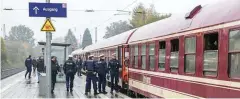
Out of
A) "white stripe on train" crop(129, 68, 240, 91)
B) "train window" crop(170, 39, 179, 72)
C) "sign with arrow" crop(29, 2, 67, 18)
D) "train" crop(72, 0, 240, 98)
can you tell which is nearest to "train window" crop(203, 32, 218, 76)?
"train" crop(72, 0, 240, 98)

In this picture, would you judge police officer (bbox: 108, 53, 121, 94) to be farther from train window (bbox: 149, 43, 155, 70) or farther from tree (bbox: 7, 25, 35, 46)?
tree (bbox: 7, 25, 35, 46)

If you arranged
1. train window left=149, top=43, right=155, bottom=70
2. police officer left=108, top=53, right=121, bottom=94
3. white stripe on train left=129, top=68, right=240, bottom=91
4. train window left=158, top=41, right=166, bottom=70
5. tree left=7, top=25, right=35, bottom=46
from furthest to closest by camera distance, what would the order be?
tree left=7, top=25, right=35, bottom=46, police officer left=108, top=53, right=121, bottom=94, train window left=149, top=43, right=155, bottom=70, train window left=158, top=41, right=166, bottom=70, white stripe on train left=129, top=68, right=240, bottom=91

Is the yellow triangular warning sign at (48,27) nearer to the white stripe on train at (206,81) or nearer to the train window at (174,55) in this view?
the train window at (174,55)

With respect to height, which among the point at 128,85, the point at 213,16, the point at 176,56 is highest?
the point at 213,16

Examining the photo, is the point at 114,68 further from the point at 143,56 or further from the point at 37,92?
the point at 37,92

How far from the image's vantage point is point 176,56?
11.3 meters

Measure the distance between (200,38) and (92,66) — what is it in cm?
855

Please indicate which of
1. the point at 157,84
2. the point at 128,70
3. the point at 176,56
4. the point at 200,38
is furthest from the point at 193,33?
the point at 128,70

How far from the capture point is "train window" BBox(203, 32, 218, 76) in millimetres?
8773

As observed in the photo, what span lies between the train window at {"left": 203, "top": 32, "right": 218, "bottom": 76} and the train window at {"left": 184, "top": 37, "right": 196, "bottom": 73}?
0.70 meters

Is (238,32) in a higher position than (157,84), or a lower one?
higher

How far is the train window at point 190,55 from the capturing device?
32.9 ft

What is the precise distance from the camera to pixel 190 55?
1024 cm

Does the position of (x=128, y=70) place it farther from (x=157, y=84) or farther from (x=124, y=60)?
(x=157, y=84)
